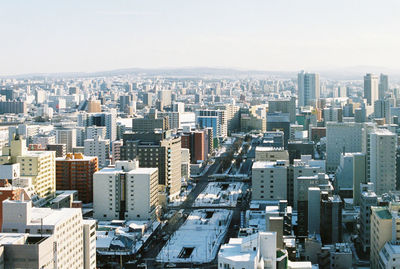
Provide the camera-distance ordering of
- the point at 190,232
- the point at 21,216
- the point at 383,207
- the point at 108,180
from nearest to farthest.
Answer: the point at 21,216 → the point at 383,207 → the point at 190,232 → the point at 108,180

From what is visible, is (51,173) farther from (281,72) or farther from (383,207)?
(281,72)

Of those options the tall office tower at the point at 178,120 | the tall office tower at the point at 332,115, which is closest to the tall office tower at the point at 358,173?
the tall office tower at the point at 178,120

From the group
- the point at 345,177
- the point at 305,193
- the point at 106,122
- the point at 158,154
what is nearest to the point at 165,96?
the point at 106,122

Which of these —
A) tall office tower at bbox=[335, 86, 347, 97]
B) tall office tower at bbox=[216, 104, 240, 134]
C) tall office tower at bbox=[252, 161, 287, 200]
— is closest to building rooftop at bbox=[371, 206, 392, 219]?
tall office tower at bbox=[252, 161, 287, 200]

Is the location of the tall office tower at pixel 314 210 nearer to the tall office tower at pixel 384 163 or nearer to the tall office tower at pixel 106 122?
the tall office tower at pixel 384 163

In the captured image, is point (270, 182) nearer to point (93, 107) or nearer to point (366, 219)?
point (366, 219)

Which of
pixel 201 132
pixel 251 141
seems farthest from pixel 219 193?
pixel 251 141

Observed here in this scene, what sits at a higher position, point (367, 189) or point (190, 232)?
point (367, 189)

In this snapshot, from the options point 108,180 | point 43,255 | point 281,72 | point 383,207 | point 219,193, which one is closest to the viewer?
point 43,255
